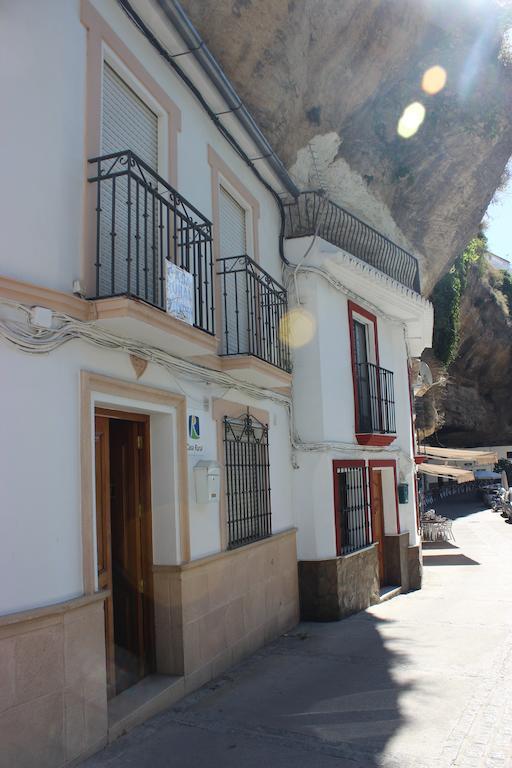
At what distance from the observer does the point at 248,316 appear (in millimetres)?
7070

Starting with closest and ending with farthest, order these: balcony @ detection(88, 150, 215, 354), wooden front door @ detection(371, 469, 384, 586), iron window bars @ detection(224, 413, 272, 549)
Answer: balcony @ detection(88, 150, 215, 354) < iron window bars @ detection(224, 413, 272, 549) < wooden front door @ detection(371, 469, 384, 586)

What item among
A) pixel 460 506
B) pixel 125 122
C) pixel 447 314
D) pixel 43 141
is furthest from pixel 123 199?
pixel 460 506

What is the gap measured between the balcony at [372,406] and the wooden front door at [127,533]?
5.17 m

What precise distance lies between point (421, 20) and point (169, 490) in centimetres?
1151

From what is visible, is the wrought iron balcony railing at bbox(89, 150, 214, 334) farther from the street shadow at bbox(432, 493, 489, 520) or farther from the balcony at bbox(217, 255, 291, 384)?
the street shadow at bbox(432, 493, 489, 520)

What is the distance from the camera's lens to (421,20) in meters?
12.6

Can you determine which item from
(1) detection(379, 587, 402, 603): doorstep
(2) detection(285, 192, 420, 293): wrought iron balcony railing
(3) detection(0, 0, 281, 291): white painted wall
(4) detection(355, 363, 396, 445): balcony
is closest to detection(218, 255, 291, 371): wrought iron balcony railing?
(2) detection(285, 192, 420, 293): wrought iron balcony railing

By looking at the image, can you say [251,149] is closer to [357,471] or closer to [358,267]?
[358,267]

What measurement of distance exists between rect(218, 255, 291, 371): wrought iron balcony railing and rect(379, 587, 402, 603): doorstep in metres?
4.66

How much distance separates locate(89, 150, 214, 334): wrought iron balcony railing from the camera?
468cm

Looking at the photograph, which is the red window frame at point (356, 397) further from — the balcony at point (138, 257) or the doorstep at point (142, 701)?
the doorstep at point (142, 701)

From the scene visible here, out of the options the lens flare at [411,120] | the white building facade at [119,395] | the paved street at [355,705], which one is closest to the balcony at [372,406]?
the white building facade at [119,395]

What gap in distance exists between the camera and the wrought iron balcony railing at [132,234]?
4.68 meters

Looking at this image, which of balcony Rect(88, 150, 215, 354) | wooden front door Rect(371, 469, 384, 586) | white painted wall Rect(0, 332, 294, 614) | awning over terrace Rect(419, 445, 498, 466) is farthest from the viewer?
awning over terrace Rect(419, 445, 498, 466)
